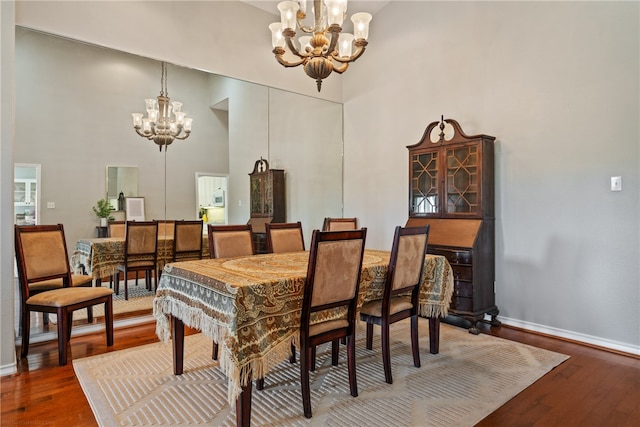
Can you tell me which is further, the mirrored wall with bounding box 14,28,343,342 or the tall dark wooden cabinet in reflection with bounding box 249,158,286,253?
the tall dark wooden cabinet in reflection with bounding box 249,158,286,253

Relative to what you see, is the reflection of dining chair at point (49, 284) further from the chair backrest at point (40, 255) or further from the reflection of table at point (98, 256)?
the reflection of table at point (98, 256)

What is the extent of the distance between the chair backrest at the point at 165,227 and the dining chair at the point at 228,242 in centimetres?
118

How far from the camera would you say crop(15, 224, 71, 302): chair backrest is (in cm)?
275

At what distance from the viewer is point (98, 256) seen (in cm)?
345

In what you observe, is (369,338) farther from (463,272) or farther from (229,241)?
(229,241)

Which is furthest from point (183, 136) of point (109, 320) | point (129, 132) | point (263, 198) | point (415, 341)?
point (415, 341)

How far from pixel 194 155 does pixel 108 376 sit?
2.32 metres

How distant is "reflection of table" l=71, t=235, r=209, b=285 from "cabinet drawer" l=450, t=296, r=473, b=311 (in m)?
3.24

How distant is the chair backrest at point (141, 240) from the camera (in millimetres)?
3613

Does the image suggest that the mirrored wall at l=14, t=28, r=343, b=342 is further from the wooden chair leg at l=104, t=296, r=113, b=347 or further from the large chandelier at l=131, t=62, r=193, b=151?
the wooden chair leg at l=104, t=296, r=113, b=347

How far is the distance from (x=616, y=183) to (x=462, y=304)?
5.25 ft

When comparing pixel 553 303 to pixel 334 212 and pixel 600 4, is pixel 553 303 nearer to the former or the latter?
pixel 600 4

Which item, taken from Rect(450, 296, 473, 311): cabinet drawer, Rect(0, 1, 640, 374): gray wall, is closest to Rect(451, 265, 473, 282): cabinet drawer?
Rect(450, 296, 473, 311): cabinet drawer

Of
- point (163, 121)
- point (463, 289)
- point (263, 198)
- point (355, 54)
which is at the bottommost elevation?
point (463, 289)
